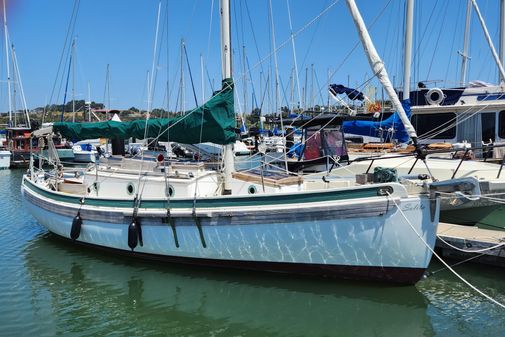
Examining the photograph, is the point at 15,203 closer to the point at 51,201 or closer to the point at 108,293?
the point at 51,201

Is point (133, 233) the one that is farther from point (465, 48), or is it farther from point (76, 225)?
point (465, 48)

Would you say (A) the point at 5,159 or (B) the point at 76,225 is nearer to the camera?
(B) the point at 76,225

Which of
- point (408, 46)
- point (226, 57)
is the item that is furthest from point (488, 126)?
point (226, 57)

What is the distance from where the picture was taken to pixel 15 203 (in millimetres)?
19812

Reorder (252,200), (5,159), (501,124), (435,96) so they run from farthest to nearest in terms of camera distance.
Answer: (5,159), (435,96), (501,124), (252,200)

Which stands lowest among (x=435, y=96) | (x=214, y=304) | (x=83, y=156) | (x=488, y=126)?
(x=214, y=304)

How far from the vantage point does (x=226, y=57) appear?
392 inches

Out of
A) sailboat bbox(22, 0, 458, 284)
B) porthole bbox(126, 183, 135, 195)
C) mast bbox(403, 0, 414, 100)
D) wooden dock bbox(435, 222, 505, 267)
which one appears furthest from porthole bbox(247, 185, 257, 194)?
mast bbox(403, 0, 414, 100)

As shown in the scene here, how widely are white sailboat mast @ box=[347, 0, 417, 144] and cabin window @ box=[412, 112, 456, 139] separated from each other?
912 centimetres

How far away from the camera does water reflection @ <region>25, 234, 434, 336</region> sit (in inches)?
287

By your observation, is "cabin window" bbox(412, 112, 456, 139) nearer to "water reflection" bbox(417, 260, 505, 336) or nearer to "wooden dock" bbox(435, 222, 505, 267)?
"wooden dock" bbox(435, 222, 505, 267)

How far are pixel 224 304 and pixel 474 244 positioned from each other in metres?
5.19

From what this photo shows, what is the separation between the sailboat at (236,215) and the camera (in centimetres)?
781

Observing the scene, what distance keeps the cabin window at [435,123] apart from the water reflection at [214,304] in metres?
9.33
